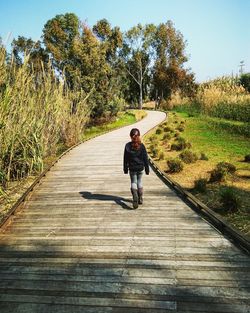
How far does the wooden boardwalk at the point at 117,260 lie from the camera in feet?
12.1

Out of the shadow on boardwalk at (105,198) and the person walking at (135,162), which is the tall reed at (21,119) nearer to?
the shadow on boardwalk at (105,198)

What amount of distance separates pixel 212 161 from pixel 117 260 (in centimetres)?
1032

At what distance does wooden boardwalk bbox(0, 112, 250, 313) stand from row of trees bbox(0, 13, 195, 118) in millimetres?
7383

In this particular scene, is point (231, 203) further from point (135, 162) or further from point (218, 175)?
point (218, 175)

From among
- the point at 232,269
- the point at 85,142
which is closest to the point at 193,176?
the point at 232,269

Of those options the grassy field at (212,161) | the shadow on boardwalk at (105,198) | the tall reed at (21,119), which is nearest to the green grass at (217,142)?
the grassy field at (212,161)

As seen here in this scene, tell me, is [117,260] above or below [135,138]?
below

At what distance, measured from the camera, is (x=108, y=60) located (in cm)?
3816

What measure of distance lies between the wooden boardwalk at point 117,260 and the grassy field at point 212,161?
1.26 meters

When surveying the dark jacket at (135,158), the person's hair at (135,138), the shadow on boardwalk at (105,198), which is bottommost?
the shadow on boardwalk at (105,198)

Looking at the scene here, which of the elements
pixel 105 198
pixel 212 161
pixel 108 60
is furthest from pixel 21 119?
pixel 108 60

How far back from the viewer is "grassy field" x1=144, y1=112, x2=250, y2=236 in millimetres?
7773

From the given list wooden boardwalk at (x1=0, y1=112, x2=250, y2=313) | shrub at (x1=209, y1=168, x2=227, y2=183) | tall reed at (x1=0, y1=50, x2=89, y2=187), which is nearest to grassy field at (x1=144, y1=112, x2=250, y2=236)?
shrub at (x1=209, y1=168, x2=227, y2=183)

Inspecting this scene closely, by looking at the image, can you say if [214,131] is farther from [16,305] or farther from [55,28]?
[55,28]
